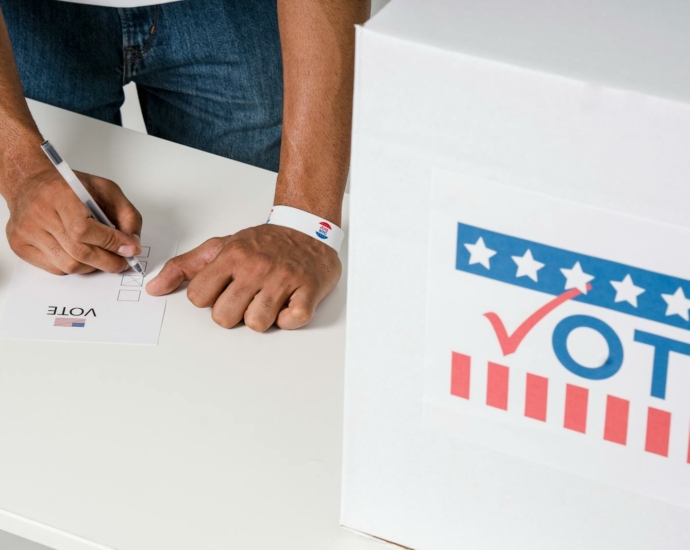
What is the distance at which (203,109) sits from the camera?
A: 1.42 metres

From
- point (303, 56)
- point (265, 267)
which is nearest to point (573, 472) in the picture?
point (265, 267)

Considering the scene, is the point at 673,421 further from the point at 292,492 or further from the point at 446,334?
the point at 292,492

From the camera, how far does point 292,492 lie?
70cm

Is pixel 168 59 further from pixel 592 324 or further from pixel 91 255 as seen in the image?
pixel 592 324

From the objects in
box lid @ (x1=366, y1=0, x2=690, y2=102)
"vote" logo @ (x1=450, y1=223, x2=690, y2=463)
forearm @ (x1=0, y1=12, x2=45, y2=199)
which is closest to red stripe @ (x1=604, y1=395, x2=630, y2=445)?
"vote" logo @ (x1=450, y1=223, x2=690, y2=463)

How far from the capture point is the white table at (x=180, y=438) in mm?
681

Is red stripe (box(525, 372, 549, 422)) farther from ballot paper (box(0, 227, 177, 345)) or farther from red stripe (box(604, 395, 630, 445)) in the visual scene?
ballot paper (box(0, 227, 177, 345))

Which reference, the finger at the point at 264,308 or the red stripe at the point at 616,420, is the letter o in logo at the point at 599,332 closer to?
the red stripe at the point at 616,420

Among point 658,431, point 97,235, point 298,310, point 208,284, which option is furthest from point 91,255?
point 658,431

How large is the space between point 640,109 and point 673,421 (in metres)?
0.18

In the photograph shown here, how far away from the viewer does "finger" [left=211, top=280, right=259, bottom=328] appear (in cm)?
86

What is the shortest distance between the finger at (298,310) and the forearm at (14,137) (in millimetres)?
407

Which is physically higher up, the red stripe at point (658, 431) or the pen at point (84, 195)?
the red stripe at point (658, 431)

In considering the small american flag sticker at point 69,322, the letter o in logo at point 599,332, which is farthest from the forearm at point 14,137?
the letter o in logo at point 599,332
